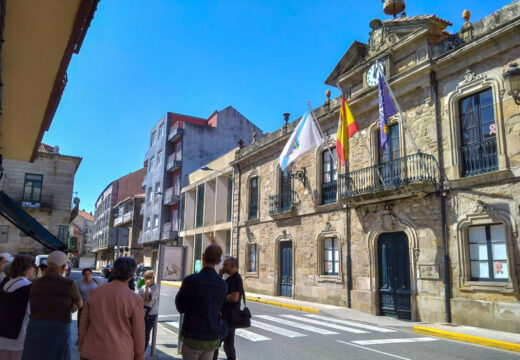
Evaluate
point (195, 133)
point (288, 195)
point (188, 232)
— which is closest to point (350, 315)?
point (288, 195)

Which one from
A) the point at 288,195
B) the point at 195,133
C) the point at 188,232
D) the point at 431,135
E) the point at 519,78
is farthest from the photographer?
the point at 195,133

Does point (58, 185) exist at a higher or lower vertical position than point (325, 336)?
higher

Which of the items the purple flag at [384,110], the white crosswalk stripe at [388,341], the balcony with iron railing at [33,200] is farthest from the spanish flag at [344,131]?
the balcony with iron railing at [33,200]

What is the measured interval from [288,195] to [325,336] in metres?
11.6

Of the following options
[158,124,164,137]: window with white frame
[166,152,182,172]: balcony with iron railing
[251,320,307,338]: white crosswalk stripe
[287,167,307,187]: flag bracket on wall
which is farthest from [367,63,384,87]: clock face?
[158,124,164,137]: window with white frame

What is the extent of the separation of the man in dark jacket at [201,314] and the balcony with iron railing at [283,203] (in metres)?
16.2

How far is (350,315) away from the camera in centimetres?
1398

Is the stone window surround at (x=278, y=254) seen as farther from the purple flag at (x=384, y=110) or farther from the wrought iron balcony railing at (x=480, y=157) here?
the wrought iron balcony railing at (x=480, y=157)

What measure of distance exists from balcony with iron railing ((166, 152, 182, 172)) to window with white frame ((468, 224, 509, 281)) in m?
27.5

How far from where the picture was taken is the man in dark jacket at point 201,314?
3.70 m

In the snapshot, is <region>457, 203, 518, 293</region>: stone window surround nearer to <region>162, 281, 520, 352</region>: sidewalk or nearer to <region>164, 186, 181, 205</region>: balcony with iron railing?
<region>162, 281, 520, 352</region>: sidewalk

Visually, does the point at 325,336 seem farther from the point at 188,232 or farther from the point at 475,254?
the point at 188,232

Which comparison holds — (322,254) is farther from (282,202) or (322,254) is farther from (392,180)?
(392,180)

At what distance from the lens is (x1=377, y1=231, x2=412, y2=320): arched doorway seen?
13778 mm
